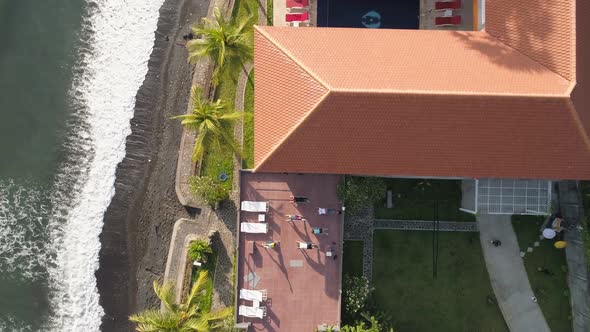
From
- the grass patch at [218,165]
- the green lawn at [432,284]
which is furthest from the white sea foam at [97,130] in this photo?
the green lawn at [432,284]

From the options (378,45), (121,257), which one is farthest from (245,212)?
(378,45)

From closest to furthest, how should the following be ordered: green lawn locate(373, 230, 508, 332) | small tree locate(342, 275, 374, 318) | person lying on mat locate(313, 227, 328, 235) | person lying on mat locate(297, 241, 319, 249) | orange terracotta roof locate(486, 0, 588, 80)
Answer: orange terracotta roof locate(486, 0, 588, 80) → small tree locate(342, 275, 374, 318) → person lying on mat locate(297, 241, 319, 249) → person lying on mat locate(313, 227, 328, 235) → green lawn locate(373, 230, 508, 332)

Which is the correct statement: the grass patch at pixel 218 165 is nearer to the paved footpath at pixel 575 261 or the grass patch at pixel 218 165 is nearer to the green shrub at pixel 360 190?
the green shrub at pixel 360 190

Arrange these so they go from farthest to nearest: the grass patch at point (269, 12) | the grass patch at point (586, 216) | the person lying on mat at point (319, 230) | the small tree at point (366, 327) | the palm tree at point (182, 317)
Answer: the grass patch at point (269, 12) < the person lying on mat at point (319, 230) < the grass patch at point (586, 216) < the small tree at point (366, 327) < the palm tree at point (182, 317)

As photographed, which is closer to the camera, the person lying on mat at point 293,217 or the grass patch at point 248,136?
the person lying on mat at point 293,217

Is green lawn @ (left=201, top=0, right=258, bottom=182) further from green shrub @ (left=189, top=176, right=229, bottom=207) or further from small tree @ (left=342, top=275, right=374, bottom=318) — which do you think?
small tree @ (left=342, top=275, right=374, bottom=318)

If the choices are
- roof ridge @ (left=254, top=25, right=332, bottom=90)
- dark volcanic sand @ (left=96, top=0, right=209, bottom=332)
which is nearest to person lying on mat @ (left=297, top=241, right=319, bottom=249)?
dark volcanic sand @ (left=96, top=0, right=209, bottom=332)
